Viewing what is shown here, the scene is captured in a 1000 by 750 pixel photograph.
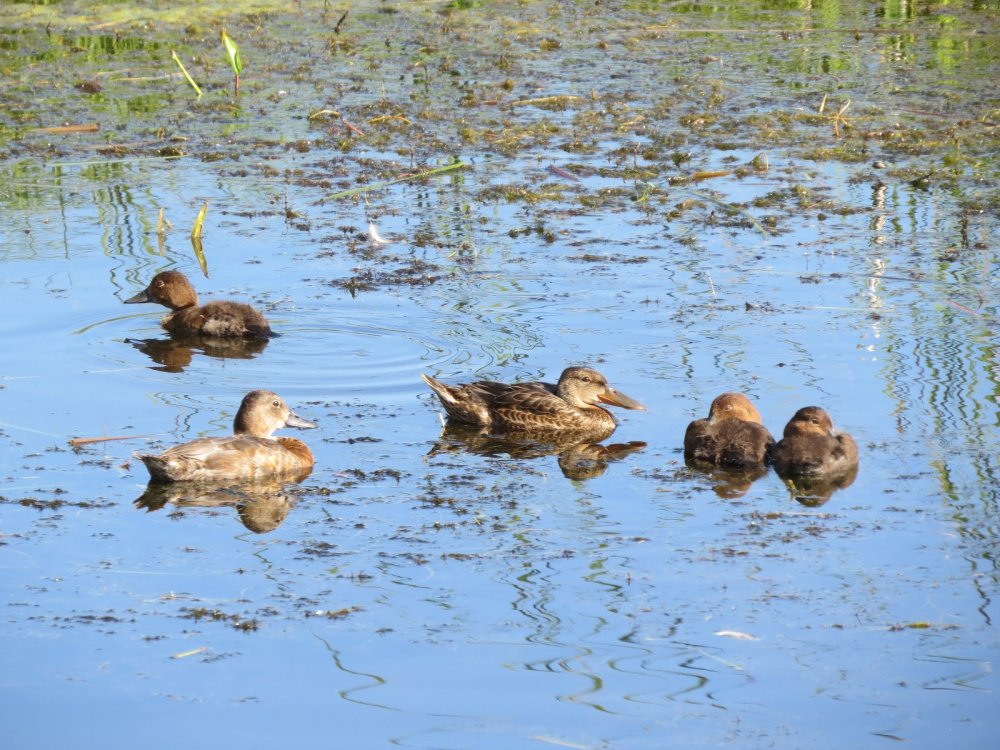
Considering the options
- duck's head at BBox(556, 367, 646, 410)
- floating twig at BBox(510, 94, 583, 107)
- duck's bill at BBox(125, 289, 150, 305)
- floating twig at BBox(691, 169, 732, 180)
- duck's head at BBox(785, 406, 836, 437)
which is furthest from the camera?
floating twig at BBox(510, 94, 583, 107)

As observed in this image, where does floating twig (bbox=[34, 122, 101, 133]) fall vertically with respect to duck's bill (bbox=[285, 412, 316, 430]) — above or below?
above

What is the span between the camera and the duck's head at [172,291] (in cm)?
1010

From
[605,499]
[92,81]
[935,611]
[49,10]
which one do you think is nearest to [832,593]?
[935,611]

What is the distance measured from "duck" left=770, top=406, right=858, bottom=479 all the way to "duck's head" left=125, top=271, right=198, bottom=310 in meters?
4.25

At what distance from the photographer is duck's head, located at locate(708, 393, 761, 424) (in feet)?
25.3

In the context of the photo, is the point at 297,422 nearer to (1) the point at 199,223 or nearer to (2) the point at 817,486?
(2) the point at 817,486

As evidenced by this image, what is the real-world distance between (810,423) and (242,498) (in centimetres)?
268

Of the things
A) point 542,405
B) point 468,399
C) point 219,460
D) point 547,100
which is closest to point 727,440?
point 542,405

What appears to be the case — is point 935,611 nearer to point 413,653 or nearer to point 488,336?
point 413,653

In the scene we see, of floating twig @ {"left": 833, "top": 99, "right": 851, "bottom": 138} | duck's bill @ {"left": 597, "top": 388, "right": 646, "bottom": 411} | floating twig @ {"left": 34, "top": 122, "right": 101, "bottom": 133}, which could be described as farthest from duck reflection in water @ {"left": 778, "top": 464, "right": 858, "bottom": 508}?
floating twig @ {"left": 34, "top": 122, "right": 101, "bottom": 133}

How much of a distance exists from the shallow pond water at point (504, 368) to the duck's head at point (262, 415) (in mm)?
191

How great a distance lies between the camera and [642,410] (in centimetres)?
840

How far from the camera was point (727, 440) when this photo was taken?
7.47 metres

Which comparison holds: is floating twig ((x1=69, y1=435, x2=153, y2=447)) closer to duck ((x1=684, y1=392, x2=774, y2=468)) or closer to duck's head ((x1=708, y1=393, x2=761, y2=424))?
duck ((x1=684, y1=392, x2=774, y2=468))
